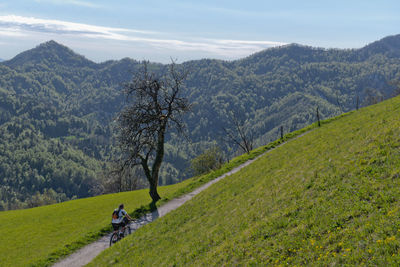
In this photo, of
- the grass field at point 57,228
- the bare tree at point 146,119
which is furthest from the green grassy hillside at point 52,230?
the bare tree at point 146,119

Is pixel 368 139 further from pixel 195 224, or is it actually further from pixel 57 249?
pixel 57 249

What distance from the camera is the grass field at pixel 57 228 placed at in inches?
993

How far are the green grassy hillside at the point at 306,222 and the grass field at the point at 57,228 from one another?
6.59 meters

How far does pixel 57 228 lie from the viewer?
1289 inches

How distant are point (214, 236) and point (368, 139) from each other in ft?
36.4

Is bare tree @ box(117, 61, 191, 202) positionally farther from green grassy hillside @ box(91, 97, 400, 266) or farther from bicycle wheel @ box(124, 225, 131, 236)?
green grassy hillside @ box(91, 97, 400, 266)

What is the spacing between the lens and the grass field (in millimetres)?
25231

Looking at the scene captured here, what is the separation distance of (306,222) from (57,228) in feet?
98.8

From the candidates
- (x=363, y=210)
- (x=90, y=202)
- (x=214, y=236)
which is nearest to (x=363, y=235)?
(x=363, y=210)

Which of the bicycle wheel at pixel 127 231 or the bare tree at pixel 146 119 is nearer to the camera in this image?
the bicycle wheel at pixel 127 231

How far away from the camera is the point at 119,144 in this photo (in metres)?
36.0

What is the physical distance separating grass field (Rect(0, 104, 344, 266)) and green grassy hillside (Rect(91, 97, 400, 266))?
6.59 meters

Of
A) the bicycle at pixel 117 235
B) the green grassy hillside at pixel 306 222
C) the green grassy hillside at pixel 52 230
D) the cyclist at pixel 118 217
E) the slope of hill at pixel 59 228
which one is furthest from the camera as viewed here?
the slope of hill at pixel 59 228

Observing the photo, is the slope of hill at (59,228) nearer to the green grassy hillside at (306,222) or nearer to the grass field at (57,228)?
the grass field at (57,228)
